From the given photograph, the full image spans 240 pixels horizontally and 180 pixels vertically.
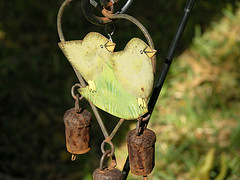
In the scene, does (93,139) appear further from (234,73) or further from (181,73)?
(234,73)

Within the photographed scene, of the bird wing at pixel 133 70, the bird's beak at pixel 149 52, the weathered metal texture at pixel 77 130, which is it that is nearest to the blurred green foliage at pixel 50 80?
the weathered metal texture at pixel 77 130

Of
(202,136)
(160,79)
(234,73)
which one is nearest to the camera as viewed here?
(160,79)

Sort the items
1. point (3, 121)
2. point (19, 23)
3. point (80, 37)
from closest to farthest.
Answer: point (3, 121) < point (80, 37) < point (19, 23)

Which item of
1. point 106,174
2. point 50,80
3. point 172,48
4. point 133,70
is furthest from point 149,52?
point 50,80

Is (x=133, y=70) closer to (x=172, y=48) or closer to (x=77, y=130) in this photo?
(x=172, y=48)

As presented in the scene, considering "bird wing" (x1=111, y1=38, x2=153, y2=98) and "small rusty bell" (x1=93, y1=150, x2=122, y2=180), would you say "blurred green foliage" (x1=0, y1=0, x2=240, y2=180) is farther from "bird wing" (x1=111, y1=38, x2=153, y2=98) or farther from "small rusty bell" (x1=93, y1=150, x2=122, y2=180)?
"bird wing" (x1=111, y1=38, x2=153, y2=98)

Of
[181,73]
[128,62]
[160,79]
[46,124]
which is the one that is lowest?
[46,124]

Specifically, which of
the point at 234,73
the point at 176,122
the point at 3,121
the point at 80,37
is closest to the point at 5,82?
the point at 3,121
